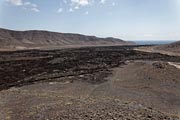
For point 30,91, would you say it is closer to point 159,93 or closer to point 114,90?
point 114,90

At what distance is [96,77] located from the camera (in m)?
36.6

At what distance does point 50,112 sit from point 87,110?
2437 millimetres

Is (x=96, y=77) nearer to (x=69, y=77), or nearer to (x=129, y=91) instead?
(x=69, y=77)

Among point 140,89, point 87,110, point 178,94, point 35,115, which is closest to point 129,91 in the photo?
point 140,89

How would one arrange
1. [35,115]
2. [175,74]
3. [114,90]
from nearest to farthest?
[35,115], [114,90], [175,74]

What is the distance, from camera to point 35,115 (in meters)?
19.4

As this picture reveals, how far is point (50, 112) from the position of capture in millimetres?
19781

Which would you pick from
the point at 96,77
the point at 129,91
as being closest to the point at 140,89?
the point at 129,91

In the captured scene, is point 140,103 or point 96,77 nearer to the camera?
point 140,103

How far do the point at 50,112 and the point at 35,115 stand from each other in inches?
38.8

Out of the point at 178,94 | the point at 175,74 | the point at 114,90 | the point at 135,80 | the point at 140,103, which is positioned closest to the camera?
the point at 140,103

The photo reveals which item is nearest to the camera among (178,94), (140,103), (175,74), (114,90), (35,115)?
(35,115)

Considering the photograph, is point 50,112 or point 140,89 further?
point 140,89

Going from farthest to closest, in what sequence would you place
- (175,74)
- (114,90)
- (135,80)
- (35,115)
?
(175,74)
(135,80)
(114,90)
(35,115)
